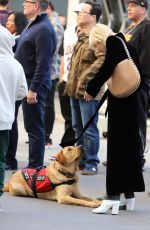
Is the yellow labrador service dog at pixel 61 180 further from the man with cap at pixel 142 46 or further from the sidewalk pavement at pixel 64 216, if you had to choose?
the man with cap at pixel 142 46

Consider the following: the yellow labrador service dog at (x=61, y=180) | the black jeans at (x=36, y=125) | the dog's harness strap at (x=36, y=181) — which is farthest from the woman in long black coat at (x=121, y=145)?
the black jeans at (x=36, y=125)

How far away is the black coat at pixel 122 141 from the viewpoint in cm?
784

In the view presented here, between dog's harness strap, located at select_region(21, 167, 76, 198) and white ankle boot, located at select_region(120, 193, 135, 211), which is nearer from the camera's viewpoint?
white ankle boot, located at select_region(120, 193, 135, 211)

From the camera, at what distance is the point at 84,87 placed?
987 centimetres

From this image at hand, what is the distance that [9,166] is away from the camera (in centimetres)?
1045

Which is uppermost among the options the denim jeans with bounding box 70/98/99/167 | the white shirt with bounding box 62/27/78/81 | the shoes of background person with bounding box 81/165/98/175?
the white shirt with bounding box 62/27/78/81

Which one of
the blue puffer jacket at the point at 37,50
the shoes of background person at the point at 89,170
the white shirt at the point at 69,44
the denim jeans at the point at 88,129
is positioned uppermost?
the blue puffer jacket at the point at 37,50

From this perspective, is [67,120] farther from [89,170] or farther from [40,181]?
[40,181]

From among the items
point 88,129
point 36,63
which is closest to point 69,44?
point 88,129

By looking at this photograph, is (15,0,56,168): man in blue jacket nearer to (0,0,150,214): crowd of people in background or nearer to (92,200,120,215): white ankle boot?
(0,0,150,214): crowd of people in background

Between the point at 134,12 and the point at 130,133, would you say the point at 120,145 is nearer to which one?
the point at 130,133

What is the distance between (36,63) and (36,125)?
692mm

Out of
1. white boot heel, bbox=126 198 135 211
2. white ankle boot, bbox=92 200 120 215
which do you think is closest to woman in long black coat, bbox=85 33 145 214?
white ankle boot, bbox=92 200 120 215

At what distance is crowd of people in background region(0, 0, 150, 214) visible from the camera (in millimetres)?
7746
